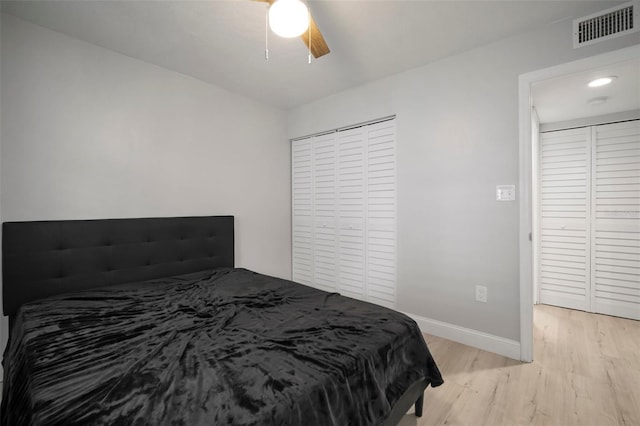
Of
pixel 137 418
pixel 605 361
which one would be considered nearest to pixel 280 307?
pixel 137 418

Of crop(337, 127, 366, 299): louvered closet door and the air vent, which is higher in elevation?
the air vent

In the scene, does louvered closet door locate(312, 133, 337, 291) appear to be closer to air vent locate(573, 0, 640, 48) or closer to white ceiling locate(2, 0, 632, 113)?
white ceiling locate(2, 0, 632, 113)

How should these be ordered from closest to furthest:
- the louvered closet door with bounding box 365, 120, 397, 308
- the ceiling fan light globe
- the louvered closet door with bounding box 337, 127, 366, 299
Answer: the ceiling fan light globe < the louvered closet door with bounding box 365, 120, 397, 308 < the louvered closet door with bounding box 337, 127, 366, 299

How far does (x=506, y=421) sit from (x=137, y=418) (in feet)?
5.95

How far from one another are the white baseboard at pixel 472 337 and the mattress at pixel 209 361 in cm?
111

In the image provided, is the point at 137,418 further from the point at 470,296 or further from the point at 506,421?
the point at 470,296

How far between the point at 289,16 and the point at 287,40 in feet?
2.87

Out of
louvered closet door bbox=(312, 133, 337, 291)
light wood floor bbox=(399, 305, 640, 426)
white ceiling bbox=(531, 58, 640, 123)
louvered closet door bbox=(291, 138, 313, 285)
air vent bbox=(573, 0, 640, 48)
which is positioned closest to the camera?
light wood floor bbox=(399, 305, 640, 426)

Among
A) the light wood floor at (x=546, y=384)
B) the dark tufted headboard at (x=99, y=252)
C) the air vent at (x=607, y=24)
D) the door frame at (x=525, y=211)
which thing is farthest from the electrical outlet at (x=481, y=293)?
the dark tufted headboard at (x=99, y=252)

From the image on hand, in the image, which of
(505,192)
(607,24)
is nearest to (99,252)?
(505,192)

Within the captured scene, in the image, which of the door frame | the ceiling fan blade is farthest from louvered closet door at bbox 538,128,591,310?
the ceiling fan blade

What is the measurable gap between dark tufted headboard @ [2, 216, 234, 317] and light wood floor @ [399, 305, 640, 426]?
7.18 feet

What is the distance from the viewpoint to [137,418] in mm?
832

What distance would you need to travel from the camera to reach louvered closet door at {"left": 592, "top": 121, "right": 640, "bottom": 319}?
115 inches
